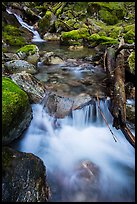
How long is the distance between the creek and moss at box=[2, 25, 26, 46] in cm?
758

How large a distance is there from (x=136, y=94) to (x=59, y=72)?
3073mm

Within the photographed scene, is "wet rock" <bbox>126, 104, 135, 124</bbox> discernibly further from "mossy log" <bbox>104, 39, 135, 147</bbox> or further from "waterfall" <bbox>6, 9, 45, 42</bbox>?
"waterfall" <bbox>6, 9, 45, 42</bbox>

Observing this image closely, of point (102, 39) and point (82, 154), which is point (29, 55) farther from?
point (102, 39)

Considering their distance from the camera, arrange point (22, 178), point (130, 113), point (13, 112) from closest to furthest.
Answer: point (22, 178)
point (13, 112)
point (130, 113)

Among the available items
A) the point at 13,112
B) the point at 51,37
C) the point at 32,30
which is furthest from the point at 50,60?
the point at 32,30

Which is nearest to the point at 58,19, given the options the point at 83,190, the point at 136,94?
the point at 136,94

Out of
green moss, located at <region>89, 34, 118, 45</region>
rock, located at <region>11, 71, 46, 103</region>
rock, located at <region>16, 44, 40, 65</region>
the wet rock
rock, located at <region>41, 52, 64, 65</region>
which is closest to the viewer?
the wet rock

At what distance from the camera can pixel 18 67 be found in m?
7.62

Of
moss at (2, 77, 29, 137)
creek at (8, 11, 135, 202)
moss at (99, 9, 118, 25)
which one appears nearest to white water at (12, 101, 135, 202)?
creek at (8, 11, 135, 202)

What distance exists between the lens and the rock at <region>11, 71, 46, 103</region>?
5.68 meters

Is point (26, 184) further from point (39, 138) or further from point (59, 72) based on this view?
point (59, 72)

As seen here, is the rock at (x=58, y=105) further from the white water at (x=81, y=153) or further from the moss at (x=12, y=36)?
the moss at (x=12, y=36)

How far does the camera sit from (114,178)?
4.28 m

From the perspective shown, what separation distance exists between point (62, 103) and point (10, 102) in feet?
5.70
